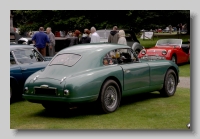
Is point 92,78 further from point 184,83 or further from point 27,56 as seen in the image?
point 184,83

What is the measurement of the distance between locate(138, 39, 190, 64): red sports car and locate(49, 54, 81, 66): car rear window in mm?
8694

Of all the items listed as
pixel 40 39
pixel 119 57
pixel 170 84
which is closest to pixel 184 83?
pixel 170 84

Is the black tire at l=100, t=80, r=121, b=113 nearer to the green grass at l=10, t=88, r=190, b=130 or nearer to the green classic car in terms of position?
the green classic car

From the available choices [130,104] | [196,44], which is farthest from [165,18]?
[196,44]

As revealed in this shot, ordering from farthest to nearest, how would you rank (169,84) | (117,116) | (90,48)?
(169,84), (90,48), (117,116)

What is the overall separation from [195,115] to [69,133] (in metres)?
2.20

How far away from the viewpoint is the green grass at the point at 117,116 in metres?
6.92

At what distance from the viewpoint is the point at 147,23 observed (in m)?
22.6

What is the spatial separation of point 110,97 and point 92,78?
0.74 m

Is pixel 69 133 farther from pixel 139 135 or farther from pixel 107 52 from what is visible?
pixel 107 52

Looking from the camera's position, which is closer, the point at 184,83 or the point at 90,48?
the point at 90,48

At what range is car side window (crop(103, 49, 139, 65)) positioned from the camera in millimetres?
8113

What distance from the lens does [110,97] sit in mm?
7801

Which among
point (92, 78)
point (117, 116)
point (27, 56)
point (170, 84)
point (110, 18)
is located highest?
point (110, 18)
